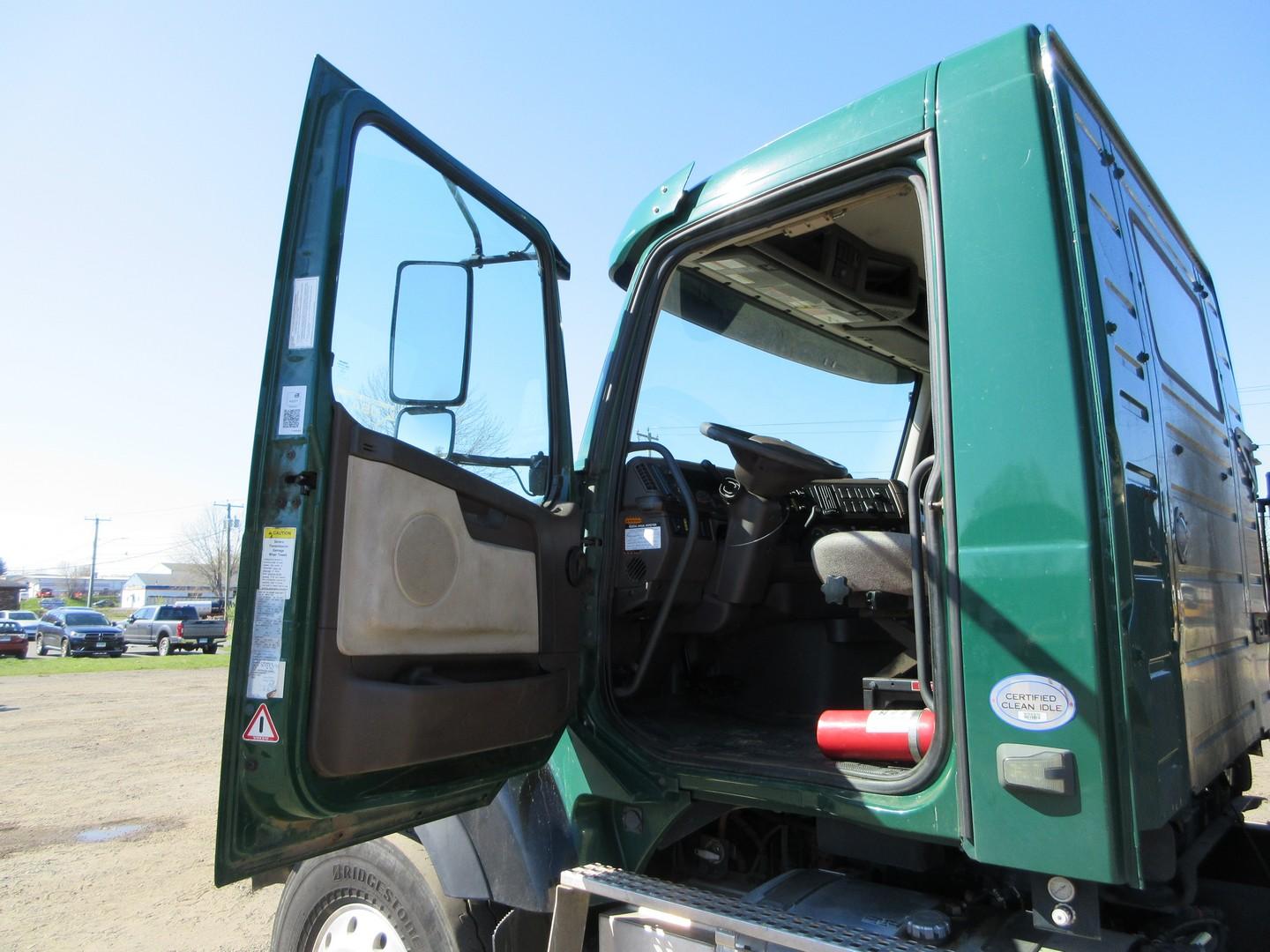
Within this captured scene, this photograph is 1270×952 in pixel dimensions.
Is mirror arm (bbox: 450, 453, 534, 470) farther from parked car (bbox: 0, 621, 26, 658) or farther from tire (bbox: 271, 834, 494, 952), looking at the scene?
parked car (bbox: 0, 621, 26, 658)

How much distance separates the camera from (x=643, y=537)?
8.59 feet

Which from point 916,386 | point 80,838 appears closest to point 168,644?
point 80,838

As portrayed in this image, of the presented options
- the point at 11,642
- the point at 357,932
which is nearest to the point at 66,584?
the point at 11,642

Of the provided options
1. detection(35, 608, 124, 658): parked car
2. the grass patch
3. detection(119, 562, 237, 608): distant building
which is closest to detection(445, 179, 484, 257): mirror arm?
the grass patch

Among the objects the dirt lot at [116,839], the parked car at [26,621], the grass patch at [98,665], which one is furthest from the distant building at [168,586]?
the dirt lot at [116,839]

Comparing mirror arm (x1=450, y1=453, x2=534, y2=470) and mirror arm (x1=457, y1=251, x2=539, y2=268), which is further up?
mirror arm (x1=457, y1=251, x2=539, y2=268)

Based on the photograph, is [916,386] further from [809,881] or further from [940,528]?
[809,881]

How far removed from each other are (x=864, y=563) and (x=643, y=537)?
70 cm

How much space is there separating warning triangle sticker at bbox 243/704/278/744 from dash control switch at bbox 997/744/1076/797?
141 cm

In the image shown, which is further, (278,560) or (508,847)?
(508,847)

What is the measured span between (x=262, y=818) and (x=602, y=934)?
821 millimetres

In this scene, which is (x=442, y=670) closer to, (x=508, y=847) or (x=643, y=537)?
(x=508, y=847)

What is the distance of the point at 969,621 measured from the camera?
1.67m

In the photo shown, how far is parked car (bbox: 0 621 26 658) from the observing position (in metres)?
27.8
